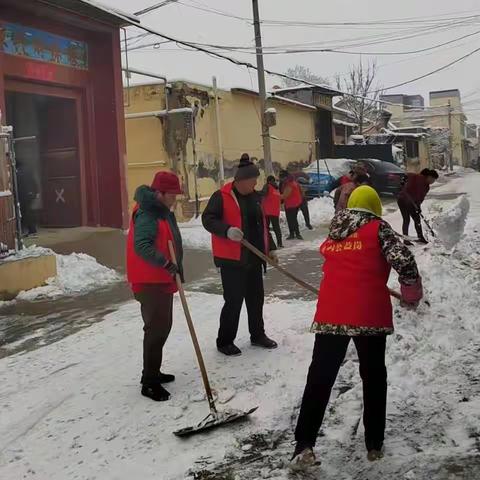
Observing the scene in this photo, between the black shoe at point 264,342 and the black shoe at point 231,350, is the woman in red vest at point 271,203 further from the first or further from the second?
the black shoe at point 231,350

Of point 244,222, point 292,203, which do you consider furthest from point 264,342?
point 292,203

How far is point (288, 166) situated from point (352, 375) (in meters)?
19.1

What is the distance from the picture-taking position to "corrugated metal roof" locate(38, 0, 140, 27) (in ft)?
33.9

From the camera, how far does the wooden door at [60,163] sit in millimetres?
11961

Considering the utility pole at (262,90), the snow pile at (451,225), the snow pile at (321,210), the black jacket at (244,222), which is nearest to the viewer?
the black jacket at (244,222)

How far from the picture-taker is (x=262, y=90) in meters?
16.8

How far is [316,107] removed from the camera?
26.3 metres

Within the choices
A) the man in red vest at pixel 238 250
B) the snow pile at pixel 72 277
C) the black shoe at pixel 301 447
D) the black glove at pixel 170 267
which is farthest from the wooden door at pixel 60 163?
the black shoe at pixel 301 447

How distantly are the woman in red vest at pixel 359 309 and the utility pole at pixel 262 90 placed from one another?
13029 mm

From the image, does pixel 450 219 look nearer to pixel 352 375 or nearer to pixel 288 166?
pixel 352 375

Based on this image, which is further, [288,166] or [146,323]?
[288,166]

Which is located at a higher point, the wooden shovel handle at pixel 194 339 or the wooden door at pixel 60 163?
the wooden door at pixel 60 163

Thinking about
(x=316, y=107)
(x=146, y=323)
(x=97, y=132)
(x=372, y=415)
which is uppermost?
(x=316, y=107)

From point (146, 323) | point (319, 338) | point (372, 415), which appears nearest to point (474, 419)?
point (372, 415)
